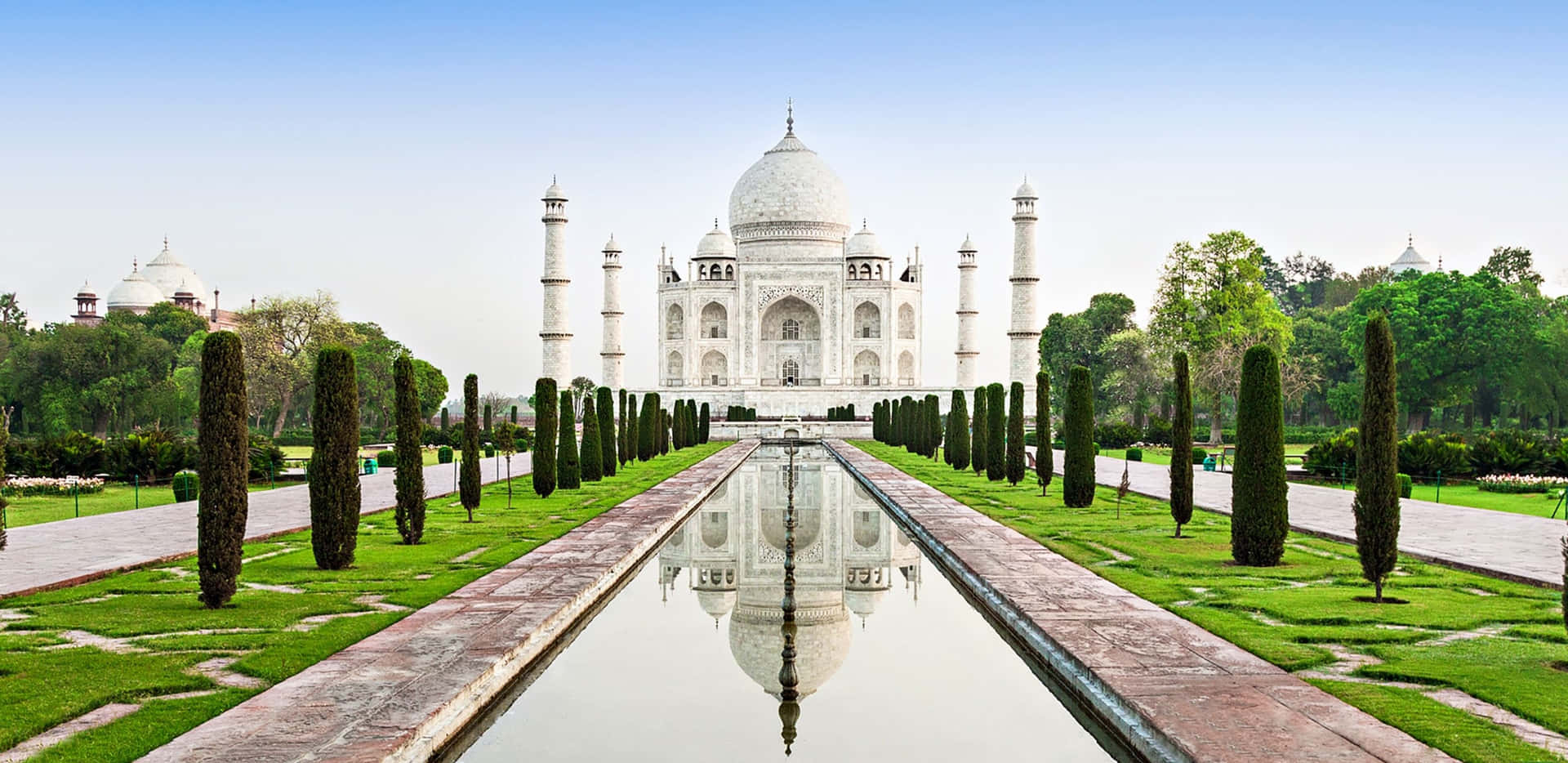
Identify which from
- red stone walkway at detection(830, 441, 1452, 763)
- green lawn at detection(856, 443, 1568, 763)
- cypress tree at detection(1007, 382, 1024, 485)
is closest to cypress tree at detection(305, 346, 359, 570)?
red stone walkway at detection(830, 441, 1452, 763)

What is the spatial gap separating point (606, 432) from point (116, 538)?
9.00 metres

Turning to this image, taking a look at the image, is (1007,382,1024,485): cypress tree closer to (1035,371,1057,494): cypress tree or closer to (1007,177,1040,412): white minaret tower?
(1035,371,1057,494): cypress tree

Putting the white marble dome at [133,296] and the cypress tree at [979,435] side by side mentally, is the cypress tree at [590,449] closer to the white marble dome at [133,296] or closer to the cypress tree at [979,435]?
the cypress tree at [979,435]

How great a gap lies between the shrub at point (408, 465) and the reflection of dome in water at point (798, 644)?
341cm

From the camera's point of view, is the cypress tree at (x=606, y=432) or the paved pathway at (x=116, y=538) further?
the cypress tree at (x=606, y=432)

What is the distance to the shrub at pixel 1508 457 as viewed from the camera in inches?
676

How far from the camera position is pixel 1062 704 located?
5660 millimetres

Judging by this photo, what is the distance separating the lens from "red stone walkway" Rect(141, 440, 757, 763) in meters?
4.32

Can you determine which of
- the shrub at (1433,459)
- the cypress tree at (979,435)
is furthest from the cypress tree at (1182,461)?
the cypress tree at (979,435)

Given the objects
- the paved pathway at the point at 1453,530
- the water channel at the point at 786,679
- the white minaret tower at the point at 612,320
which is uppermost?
the white minaret tower at the point at 612,320

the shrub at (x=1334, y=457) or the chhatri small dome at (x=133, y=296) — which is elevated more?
the chhatri small dome at (x=133, y=296)

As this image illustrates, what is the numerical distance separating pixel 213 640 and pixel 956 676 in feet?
12.5

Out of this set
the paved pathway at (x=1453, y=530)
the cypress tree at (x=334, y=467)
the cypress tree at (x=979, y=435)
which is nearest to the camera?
the cypress tree at (x=334, y=467)

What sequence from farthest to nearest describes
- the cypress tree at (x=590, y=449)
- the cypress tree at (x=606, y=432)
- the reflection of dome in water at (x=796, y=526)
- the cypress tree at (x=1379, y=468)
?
the cypress tree at (x=606, y=432)
the cypress tree at (x=590, y=449)
the reflection of dome in water at (x=796, y=526)
the cypress tree at (x=1379, y=468)
